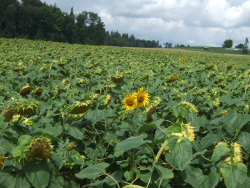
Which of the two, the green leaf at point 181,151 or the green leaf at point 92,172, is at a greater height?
the green leaf at point 181,151

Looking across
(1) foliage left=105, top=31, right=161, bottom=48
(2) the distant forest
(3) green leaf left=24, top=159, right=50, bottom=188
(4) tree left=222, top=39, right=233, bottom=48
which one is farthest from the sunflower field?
(4) tree left=222, top=39, right=233, bottom=48

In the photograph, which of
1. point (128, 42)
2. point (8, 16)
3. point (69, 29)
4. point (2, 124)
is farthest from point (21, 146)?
point (128, 42)

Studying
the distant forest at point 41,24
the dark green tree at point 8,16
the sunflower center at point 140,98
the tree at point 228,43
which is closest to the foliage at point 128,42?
the tree at point 228,43

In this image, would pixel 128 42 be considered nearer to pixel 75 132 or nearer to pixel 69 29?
pixel 69 29

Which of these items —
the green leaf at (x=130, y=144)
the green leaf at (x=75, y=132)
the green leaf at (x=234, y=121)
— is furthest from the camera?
the green leaf at (x=75, y=132)

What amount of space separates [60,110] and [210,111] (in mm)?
1259

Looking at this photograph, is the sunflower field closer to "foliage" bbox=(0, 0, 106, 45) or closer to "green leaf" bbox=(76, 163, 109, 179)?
"green leaf" bbox=(76, 163, 109, 179)

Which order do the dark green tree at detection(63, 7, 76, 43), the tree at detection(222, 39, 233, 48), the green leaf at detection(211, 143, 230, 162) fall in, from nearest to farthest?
the green leaf at detection(211, 143, 230, 162) → the dark green tree at detection(63, 7, 76, 43) → the tree at detection(222, 39, 233, 48)

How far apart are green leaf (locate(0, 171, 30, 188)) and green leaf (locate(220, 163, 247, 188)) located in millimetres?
797

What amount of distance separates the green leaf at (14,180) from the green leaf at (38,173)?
0.19ft

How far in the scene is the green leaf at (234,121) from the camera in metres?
1.33

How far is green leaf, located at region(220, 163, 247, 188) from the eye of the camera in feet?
3.45

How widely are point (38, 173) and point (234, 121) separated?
101 centimetres

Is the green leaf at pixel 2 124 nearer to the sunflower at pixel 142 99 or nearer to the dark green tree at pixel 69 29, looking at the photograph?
the sunflower at pixel 142 99
